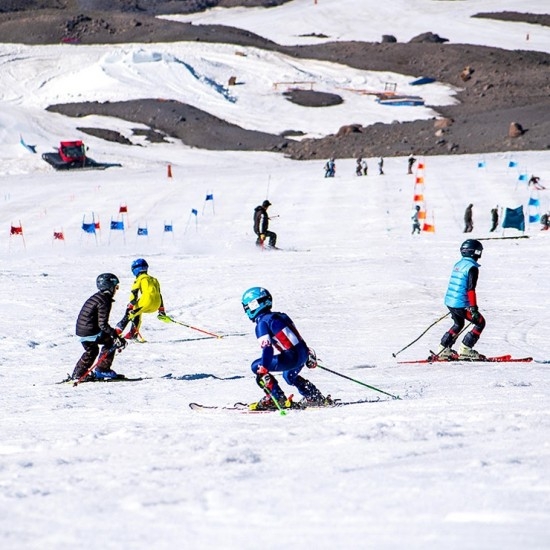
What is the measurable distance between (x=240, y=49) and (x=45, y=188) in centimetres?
5630

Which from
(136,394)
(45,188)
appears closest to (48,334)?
(136,394)

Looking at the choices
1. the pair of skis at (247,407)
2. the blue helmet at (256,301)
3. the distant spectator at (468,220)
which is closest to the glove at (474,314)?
the pair of skis at (247,407)

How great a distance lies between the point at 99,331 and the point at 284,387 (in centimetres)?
232

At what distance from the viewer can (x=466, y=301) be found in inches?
473

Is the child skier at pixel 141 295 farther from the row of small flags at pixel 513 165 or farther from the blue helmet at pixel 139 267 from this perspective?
the row of small flags at pixel 513 165

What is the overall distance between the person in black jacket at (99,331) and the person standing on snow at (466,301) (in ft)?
13.4

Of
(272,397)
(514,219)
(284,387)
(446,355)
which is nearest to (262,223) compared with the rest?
(514,219)

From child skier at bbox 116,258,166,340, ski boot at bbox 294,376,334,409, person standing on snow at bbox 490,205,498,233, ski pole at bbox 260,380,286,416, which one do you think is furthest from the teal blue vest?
person standing on snow at bbox 490,205,498,233

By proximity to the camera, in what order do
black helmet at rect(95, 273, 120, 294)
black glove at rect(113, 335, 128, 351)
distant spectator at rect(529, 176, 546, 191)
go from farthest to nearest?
distant spectator at rect(529, 176, 546, 191), black glove at rect(113, 335, 128, 351), black helmet at rect(95, 273, 120, 294)

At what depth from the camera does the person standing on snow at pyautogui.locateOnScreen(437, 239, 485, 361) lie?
11961 millimetres

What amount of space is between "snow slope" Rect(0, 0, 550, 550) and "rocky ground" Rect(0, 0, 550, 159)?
2158cm

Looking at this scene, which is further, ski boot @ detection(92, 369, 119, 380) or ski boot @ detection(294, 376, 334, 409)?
ski boot @ detection(92, 369, 119, 380)

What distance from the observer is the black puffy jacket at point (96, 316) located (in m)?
11.3

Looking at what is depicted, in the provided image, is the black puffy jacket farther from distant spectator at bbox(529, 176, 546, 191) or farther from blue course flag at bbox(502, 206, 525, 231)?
distant spectator at bbox(529, 176, 546, 191)
